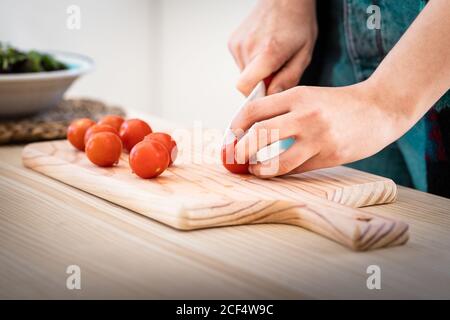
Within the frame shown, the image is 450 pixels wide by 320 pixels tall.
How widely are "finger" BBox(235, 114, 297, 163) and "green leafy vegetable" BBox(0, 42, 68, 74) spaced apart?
0.84 metres

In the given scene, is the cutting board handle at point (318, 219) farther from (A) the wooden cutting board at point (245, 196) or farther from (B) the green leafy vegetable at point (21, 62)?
(B) the green leafy vegetable at point (21, 62)

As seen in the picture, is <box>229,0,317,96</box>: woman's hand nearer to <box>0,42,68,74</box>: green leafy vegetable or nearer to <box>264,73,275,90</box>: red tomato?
<box>264,73,275,90</box>: red tomato

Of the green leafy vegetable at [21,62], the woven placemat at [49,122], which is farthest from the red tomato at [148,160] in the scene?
the green leafy vegetable at [21,62]

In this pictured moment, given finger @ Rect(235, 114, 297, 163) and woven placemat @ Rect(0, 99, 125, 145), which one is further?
woven placemat @ Rect(0, 99, 125, 145)

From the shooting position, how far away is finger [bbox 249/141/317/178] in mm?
1173

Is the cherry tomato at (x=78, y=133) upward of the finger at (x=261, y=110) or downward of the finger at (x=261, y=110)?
downward

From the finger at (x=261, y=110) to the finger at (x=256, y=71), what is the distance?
213 millimetres

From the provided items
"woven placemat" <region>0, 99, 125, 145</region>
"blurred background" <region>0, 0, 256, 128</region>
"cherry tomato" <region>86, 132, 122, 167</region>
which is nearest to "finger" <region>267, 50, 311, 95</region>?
"cherry tomato" <region>86, 132, 122, 167</region>

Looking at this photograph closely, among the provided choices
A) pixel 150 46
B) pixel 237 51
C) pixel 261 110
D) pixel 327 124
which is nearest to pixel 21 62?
pixel 237 51

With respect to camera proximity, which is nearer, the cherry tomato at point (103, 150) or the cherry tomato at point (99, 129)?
the cherry tomato at point (103, 150)

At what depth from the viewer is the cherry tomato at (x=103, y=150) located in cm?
133

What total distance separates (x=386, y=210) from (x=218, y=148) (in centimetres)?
44

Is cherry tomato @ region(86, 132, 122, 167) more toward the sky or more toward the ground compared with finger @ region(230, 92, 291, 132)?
more toward the ground

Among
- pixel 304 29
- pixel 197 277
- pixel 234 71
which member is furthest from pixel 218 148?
pixel 234 71
